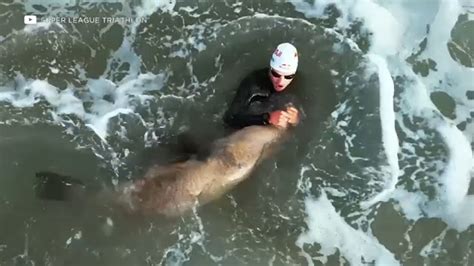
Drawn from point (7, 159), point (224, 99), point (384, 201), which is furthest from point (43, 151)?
point (384, 201)

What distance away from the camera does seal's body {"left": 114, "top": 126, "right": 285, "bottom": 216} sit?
352 cm

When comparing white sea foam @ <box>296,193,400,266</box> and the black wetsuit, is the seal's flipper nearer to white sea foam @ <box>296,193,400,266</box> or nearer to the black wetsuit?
the black wetsuit

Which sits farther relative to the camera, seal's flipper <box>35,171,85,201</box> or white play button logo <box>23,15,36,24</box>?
white play button logo <box>23,15,36,24</box>

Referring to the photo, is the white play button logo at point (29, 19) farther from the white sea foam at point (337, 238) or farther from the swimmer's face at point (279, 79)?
the white sea foam at point (337, 238)

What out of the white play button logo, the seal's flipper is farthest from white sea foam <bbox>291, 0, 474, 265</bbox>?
the white play button logo

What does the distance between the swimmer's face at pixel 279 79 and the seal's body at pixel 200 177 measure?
0.24 meters

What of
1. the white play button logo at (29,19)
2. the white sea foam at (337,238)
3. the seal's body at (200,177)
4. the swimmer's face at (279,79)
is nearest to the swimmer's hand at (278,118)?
the seal's body at (200,177)

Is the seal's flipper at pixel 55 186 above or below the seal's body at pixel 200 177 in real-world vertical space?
below

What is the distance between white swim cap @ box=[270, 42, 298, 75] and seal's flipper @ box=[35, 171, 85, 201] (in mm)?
1261

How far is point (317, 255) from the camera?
3758mm

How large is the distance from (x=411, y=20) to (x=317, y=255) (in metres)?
1.56

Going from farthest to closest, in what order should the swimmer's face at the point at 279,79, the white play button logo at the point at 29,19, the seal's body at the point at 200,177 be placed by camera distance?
the white play button logo at the point at 29,19 → the swimmer's face at the point at 279,79 → the seal's body at the point at 200,177

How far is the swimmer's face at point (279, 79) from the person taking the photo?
3.64 meters

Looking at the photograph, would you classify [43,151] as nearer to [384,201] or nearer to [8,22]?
[8,22]
